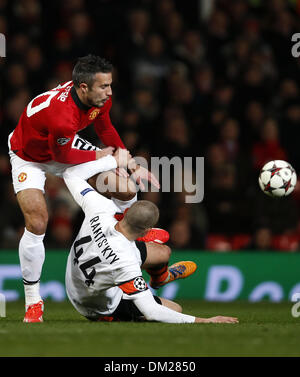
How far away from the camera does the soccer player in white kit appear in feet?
19.5

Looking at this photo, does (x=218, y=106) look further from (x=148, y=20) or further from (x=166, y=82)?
(x=148, y=20)

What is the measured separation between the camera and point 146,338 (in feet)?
17.2

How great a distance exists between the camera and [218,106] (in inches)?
460

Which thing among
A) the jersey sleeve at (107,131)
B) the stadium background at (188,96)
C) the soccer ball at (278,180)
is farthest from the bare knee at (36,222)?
the stadium background at (188,96)

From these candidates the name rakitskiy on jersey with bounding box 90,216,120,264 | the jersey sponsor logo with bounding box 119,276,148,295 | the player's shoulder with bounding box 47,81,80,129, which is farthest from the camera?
the player's shoulder with bounding box 47,81,80,129

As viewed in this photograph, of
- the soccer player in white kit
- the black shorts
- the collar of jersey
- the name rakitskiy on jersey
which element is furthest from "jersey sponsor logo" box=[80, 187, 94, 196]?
the collar of jersey

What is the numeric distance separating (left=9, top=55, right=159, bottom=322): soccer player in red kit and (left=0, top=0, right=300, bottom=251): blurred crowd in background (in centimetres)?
326

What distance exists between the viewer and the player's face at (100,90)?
659cm

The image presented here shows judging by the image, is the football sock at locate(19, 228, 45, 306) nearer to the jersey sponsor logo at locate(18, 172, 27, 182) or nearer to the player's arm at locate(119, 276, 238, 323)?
the jersey sponsor logo at locate(18, 172, 27, 182)

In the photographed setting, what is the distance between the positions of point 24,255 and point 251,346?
2.38m

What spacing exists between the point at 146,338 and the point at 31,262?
1726 millimetres

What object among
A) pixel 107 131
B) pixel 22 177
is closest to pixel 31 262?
pixel 22 177

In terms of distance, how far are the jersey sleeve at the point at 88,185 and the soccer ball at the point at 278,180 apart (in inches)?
60.1

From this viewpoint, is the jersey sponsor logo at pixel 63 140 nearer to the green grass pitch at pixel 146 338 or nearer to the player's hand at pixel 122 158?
the player's hand at pixel 122 158
